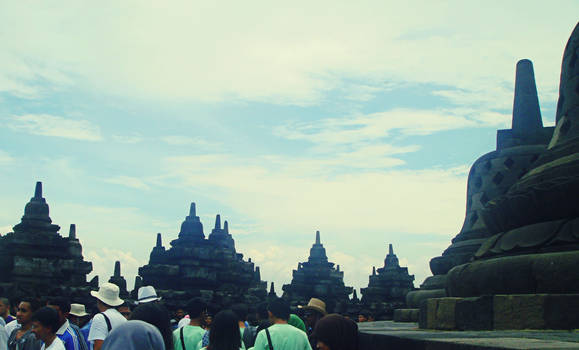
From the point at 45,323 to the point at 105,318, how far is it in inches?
18.4

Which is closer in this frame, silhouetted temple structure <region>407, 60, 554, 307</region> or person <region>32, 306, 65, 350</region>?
person <region>32, 306, 65, 350</region>

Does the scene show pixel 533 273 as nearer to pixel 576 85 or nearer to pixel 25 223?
pixel 576 85

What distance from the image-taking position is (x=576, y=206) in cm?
703

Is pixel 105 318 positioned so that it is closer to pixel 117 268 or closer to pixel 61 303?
pixel 61 303

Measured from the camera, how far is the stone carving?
257 inches

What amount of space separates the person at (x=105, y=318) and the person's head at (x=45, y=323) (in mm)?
306

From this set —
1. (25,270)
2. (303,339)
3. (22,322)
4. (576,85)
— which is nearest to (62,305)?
(22,322)

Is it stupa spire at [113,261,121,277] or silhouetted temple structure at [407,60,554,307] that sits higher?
silhouetted temple structure at [407,60,554,307]

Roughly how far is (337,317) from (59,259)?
2180cm

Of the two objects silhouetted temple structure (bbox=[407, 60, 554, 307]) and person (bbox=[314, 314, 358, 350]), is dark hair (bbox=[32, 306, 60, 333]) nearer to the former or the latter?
person (bbox=[314, 314, 358, 350])

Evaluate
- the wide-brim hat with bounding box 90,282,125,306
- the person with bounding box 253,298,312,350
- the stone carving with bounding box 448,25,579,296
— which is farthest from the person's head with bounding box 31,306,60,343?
the stone carving with bounding box 448,25,579,296

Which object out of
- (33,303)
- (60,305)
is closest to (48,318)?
(60,305)

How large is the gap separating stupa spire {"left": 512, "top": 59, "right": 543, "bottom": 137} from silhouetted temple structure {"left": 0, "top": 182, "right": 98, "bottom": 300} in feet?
50.3

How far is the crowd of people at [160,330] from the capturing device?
336cm
